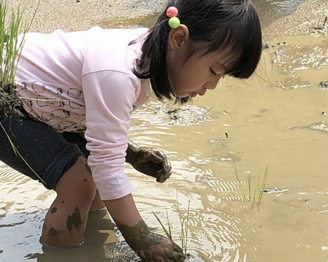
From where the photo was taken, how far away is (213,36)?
1.79 meters

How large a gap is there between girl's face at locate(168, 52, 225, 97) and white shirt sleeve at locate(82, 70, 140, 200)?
167 millimetres

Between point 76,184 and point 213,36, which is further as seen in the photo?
point 76,184

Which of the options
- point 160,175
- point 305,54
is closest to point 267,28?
point 305,54

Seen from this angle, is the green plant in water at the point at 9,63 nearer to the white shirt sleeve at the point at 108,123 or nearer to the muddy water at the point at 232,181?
the white shirt sleeve at the point at 108,123

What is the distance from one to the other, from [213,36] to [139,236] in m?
0.74

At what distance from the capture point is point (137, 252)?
1.90 meters

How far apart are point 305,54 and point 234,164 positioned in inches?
60.2

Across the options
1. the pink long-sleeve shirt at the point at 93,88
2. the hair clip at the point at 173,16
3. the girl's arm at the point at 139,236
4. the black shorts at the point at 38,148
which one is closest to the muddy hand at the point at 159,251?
the girl's arm at the point at 139,236

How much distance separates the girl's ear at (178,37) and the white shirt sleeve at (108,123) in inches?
7.2

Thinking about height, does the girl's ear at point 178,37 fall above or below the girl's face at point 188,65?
above

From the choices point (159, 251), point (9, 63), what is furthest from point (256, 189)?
point (9, 63)

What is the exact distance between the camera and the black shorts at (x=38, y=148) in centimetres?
200

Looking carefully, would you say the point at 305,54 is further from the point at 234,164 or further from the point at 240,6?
the point at 240,6

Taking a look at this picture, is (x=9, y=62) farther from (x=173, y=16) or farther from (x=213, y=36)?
(x=213, y=36)
